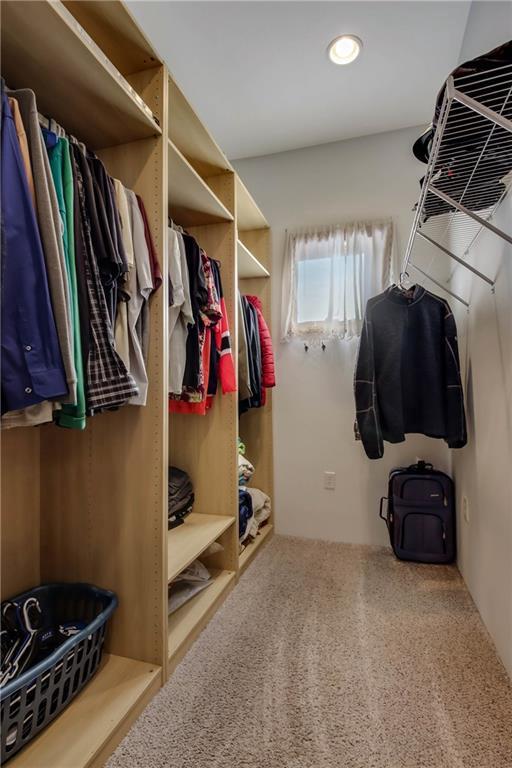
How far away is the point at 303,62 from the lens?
200 centimetres

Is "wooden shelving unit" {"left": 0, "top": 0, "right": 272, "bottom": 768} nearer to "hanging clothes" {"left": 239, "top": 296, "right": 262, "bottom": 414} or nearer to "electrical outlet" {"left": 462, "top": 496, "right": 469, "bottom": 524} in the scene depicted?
"hanging clothes" {"left": 239, "top": 296, "right": 262, "bottom": 414}

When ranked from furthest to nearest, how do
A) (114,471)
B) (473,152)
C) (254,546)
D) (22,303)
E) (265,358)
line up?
(265,358) → (254,546) → (114,471) → (473,152) → (22,303)

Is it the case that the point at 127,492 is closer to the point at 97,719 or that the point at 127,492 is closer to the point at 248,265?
the point at 97,719

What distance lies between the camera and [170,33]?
1.85 m

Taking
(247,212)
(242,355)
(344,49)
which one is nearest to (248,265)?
(247,212)

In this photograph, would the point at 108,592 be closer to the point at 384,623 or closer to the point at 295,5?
the point at 384,623

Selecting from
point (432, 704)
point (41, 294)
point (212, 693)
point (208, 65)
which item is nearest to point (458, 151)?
point (41, 294)

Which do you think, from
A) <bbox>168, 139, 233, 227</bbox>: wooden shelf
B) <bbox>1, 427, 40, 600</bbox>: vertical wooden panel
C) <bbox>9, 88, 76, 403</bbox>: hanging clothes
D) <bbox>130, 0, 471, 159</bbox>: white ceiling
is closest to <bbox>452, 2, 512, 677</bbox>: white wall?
<bbox>130, 0, 471, 159</bbox>: white ceiling

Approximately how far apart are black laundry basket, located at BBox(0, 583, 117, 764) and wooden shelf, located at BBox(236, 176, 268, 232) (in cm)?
211

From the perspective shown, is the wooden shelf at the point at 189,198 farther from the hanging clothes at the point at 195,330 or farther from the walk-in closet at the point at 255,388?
the hanging clothes at the point at 195,330

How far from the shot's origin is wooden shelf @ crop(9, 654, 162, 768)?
957 mm

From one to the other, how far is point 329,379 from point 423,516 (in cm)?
101

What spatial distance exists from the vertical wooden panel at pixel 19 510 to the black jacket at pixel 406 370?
4.79 feet

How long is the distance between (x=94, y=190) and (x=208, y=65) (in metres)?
1.48
